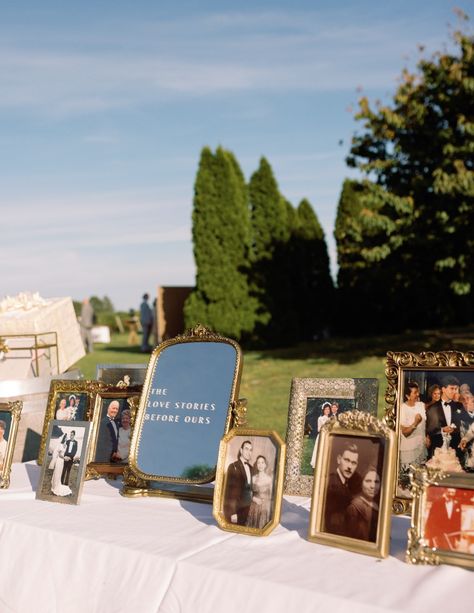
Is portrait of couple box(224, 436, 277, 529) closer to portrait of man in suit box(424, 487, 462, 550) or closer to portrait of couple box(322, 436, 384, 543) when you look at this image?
portrait of couple box(322, 436, 384, 543)

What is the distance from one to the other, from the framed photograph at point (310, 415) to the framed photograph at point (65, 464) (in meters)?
0.68

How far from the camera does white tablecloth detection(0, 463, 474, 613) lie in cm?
139

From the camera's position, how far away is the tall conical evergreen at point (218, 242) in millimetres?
17297

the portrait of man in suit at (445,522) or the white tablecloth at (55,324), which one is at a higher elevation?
the white tablecloth at (55,324)

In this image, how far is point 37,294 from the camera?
385 cm

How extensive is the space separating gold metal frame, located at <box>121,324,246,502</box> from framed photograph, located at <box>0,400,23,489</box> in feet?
1.57

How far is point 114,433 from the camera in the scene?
2422 mm

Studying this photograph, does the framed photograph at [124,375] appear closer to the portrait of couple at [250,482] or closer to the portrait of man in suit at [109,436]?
the portrait of man in suit at [109,436]

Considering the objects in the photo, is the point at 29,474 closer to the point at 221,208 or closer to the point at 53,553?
the point at 53,553

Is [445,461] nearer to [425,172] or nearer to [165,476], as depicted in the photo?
[165,476]

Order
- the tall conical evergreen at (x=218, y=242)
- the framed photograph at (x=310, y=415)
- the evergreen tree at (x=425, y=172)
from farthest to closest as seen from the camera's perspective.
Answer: the tall conical evergreen at (x=218, y=242) → the evergreen tree at (x=425, y=172) → the framed photograph at (x=310, y=415)

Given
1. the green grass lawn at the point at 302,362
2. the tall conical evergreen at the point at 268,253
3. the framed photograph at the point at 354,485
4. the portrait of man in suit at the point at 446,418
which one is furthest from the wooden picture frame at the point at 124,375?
the tall conical evergreen at the point at 268,253

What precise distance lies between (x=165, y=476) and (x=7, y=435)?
0.72 metres

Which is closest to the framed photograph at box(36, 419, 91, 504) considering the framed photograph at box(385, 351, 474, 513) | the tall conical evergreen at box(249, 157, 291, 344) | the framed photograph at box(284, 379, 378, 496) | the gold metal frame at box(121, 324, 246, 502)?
the gold metal frame at box(121, 324, 246, 502)
